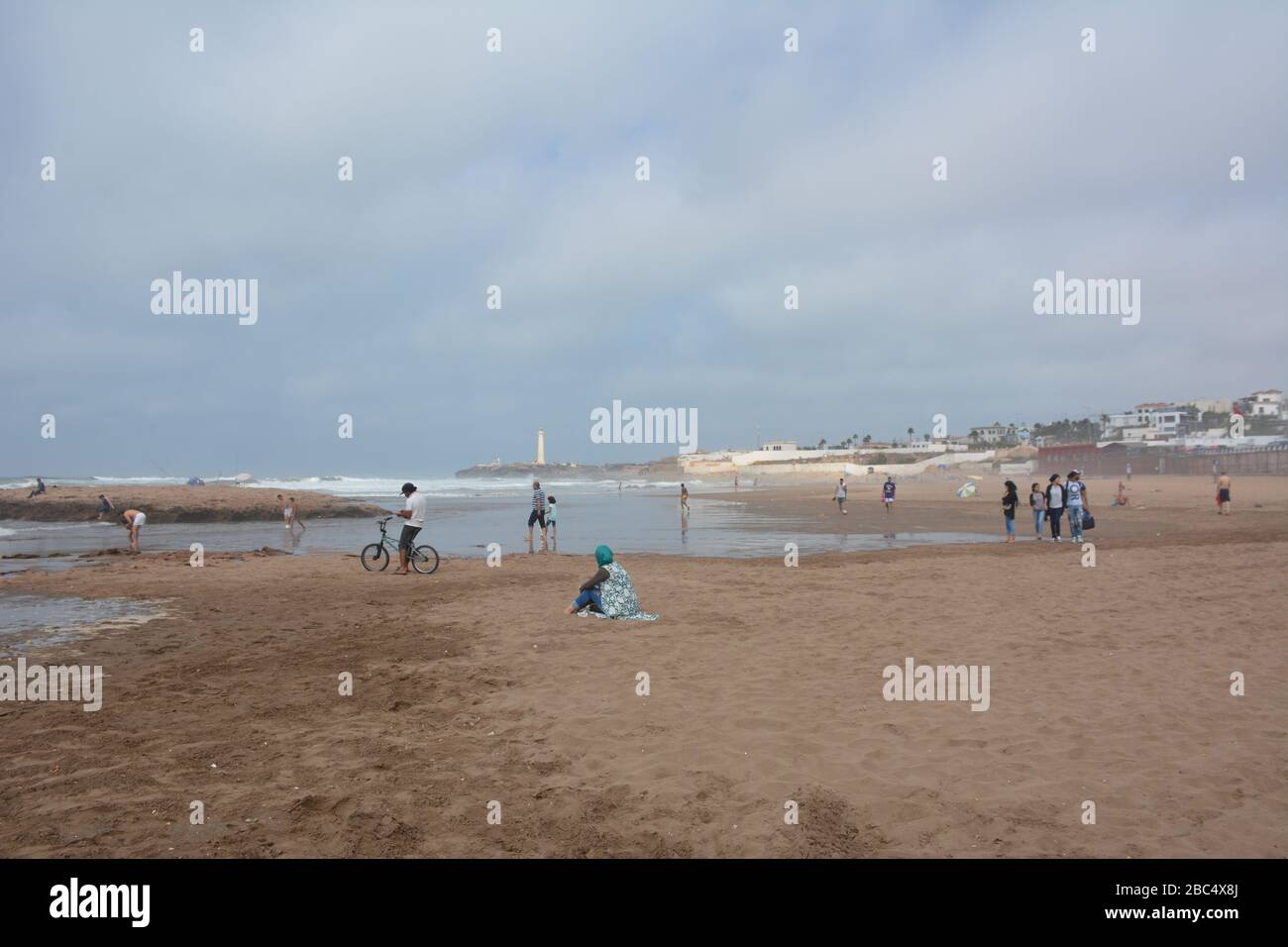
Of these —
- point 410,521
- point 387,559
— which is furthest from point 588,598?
point 387,559

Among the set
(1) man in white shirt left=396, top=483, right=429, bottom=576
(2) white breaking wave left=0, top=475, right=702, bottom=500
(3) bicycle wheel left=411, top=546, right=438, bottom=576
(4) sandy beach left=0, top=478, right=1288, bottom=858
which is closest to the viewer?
(4) sandy beach left=0, top=478, right=1288, bottom=858

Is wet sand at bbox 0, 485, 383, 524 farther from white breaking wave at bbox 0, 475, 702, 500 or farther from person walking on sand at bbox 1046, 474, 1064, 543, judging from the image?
person walking on sand at bbox 1046, 474, 1064, 543

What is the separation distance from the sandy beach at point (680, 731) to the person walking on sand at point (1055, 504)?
23.7 feet

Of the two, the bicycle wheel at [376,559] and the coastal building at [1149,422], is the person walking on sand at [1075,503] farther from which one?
the coastal building at [1149,422]

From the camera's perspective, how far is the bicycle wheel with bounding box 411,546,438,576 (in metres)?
16.1

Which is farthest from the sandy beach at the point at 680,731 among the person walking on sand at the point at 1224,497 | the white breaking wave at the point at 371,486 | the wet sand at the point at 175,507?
the white breaking wave at the point at 371,486

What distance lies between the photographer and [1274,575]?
38.6ft

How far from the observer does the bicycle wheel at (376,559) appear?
1648 cm

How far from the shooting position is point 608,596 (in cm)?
1041

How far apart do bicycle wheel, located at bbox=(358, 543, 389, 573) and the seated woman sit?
7661 mm

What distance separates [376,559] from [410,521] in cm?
184

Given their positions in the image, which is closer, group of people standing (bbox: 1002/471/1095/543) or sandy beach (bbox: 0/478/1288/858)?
sandy beach (bbox: 0/478/1288/858)

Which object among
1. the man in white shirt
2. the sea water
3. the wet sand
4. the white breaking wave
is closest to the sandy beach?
the man in white shirt
